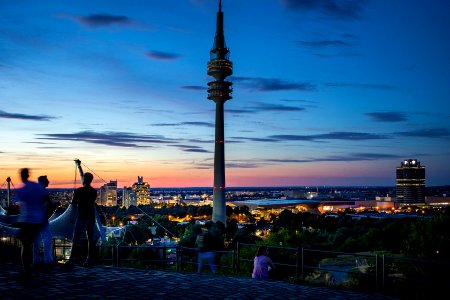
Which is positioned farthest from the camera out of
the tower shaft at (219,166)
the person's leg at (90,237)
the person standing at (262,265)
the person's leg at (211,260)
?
the tower shaft at (219,166)

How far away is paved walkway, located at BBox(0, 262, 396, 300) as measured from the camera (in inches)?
368

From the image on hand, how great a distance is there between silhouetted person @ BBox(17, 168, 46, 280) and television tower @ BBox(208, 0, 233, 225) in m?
74.0

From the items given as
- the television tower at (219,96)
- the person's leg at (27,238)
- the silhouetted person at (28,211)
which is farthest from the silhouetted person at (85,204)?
the television tower at (219,96)

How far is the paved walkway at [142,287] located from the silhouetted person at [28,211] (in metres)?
0.81

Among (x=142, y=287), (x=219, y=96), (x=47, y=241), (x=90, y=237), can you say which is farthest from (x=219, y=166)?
(x=142, y=287)

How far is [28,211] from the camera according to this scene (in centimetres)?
1023

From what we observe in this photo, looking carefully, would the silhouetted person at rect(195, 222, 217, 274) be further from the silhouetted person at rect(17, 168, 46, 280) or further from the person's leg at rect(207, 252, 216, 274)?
the silhouetted person at rect(17, 168, 46, 280)

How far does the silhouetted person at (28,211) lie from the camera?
33.6 ft

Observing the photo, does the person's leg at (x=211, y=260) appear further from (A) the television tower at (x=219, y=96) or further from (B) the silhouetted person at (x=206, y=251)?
(A) the television tower at (x=219, y=96)

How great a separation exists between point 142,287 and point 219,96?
3053 inches

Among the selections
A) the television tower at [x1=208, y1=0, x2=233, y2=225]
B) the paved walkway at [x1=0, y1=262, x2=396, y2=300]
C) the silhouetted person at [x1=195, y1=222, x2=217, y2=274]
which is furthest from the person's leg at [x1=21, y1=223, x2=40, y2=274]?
the television tower at [x1=208, y1=0, x2=233, y2=225]

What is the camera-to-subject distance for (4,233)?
16578 mm

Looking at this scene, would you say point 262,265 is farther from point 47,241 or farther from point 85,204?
point 47,241

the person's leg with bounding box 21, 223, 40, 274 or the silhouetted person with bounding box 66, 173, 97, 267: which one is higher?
the silhouetted person with bounding box 66, 173, 97, 267
